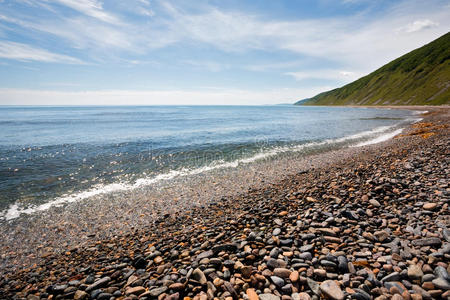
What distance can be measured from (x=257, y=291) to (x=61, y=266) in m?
6.95

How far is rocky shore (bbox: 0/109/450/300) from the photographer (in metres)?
4.14

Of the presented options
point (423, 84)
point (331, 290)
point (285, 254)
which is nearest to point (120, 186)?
point (285, 254)

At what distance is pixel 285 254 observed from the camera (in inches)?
203

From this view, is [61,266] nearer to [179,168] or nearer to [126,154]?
[179,168]

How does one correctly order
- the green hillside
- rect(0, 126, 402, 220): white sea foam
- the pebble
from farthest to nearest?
the green hillside < rect(0, 126, 402, 220): white sea foam < the pebble

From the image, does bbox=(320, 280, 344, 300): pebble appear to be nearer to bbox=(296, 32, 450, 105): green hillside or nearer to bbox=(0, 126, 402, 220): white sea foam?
bbox=(0, 126, 402, 220): white sea foam

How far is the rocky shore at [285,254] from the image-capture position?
414 centimetres

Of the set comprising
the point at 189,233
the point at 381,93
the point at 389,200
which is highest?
the point at 381,93

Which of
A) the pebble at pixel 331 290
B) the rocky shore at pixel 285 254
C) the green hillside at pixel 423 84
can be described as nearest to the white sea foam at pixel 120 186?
the rocky shore at pixel 285 254

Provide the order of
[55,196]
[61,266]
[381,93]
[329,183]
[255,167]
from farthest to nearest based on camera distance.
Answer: [381,93] < [255,167] < [55,196] < [329,183] < [61,266]

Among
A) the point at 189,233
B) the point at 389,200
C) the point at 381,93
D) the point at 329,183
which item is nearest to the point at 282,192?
the point at 329,183

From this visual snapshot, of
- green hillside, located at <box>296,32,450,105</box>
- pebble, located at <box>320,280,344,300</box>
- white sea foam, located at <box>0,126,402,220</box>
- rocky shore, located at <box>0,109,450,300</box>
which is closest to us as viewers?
pebble, located at <box>320,280,344,300</box>

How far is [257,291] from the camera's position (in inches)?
164

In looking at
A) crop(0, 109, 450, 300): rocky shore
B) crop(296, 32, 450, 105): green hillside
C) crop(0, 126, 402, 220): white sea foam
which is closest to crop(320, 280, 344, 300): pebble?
crop(0, 109, 450, 300): rocky shore
